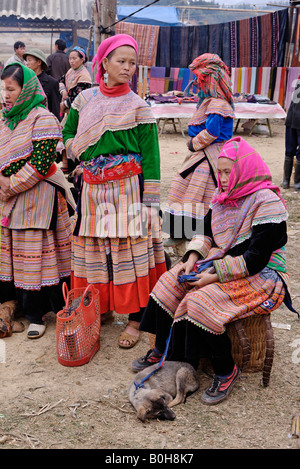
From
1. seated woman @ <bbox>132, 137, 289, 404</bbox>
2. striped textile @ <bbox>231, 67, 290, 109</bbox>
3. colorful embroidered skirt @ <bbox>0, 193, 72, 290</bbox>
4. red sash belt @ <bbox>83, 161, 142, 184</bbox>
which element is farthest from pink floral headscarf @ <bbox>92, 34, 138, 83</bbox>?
striped textile @ <bbox>231, 67, 290, 109</bbox>

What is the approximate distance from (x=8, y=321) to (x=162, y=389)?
1414mm

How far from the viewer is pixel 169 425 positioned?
2.72 m

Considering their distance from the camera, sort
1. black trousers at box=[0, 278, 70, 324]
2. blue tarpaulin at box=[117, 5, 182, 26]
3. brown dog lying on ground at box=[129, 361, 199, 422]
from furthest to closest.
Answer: blue tarpaulin at box=[117, 5, 182, 26]
black trousers at box=[0, 278, 70, 324]
brown dog lying on ground at box=[129, 361, 199, 422]

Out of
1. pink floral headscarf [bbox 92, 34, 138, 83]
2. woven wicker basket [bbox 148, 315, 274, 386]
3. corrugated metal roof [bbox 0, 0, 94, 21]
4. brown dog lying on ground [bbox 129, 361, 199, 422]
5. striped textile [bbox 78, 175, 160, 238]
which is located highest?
corrugated metal roof [bbox 0, 0, 94, 21]

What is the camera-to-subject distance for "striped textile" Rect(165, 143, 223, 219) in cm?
478

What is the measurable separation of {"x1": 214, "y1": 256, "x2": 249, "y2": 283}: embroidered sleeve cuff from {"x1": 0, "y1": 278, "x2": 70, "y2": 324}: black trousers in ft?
4.73

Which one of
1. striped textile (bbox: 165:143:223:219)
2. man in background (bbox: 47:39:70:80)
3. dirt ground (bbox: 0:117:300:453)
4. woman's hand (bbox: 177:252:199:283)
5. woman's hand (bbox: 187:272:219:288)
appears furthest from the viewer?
man in background (bbox: 47:39:70:80)

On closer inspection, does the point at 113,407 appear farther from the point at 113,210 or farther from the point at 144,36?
the point at 144,36

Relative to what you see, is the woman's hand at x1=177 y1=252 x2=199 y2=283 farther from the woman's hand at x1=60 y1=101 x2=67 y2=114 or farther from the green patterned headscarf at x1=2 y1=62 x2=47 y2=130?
the woman's hand at x1=60 y1=101 x2=67 y2=114

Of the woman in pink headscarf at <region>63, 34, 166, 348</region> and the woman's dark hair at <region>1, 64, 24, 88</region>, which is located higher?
the woman's dark hair at <region>1, 64, 24, 88</region>

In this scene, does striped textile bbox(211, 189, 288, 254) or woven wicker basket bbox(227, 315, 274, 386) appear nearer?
striped textile bbox(211, 189, 288, 254)

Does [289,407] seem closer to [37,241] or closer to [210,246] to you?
[210,246]

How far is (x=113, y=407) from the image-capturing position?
9.45 ft

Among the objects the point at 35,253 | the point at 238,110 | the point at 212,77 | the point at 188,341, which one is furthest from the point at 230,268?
the point at 238,110
